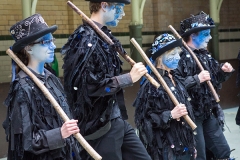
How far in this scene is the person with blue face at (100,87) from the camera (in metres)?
3.93

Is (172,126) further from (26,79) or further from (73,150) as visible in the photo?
(26,79)

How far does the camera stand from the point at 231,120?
9.98 metres

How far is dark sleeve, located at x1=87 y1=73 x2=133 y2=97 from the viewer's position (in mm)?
3896

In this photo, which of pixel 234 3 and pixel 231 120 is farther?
pixel 234 3

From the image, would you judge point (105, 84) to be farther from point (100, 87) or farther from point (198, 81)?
point (198, 81)

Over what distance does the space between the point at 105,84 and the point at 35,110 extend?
0.68 m

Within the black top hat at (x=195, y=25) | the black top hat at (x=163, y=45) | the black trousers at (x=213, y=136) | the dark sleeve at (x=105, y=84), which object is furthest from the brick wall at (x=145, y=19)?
the dark sleeve at (x=105, y=84)

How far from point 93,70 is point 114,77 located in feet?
0.53

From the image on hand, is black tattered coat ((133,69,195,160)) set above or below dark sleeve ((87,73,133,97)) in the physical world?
below

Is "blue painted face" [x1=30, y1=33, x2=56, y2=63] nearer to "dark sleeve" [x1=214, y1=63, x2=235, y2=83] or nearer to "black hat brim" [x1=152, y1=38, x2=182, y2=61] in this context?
"black hat brim" [x1=152, y1=38, x2=182, y2=61]

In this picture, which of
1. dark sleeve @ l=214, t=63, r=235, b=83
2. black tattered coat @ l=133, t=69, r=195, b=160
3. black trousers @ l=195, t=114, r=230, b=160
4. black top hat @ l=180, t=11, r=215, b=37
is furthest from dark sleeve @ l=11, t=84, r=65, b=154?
dark sleeve @ l=214, t=63, r=235, b=83

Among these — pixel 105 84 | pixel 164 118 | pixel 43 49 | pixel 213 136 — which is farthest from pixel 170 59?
pixel 43 49

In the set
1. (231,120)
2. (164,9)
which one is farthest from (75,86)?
(164,9)

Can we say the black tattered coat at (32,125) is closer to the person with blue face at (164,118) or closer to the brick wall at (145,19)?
the person with blue face at (164,118)
